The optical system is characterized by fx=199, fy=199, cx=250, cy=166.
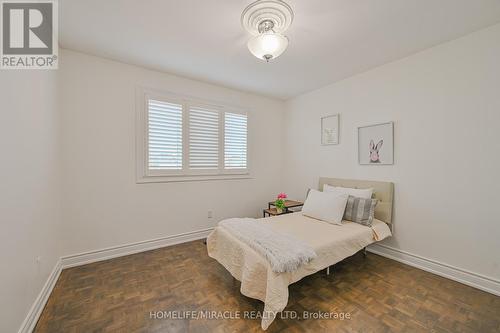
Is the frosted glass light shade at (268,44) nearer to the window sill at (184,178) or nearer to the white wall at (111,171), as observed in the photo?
the white wall at (111,171)

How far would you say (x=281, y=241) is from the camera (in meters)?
1.86

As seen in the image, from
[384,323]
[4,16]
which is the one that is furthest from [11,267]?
[384,323]

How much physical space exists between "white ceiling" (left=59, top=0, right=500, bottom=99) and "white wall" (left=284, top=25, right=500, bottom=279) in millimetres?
247

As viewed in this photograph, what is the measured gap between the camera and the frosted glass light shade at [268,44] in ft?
5.69

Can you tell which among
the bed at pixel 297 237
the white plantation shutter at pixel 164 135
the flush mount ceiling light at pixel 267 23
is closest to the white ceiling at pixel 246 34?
the flush mount ceiling light at pixel 267 23

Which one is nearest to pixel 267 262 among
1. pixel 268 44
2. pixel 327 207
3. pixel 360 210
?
pixel 327 207

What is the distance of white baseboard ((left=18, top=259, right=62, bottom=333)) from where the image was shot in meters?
1.45

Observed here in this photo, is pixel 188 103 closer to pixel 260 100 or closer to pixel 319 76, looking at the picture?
pixel 260 100

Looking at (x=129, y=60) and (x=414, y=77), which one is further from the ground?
(x=129, y=60)

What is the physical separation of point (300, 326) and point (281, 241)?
0.64m

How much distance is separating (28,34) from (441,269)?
191 inches

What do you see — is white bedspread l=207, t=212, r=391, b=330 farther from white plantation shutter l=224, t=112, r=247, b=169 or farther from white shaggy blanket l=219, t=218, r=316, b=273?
white plantation shutter l=224, t=112, r=247, b=169

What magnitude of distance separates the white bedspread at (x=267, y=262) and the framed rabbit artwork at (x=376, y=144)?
2.87ft

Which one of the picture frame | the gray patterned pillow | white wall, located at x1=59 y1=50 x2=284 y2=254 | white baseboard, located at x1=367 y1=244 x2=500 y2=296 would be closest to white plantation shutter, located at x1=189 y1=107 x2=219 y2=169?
white wall, located at x1=59 y1=50 x2=284 y2=254
